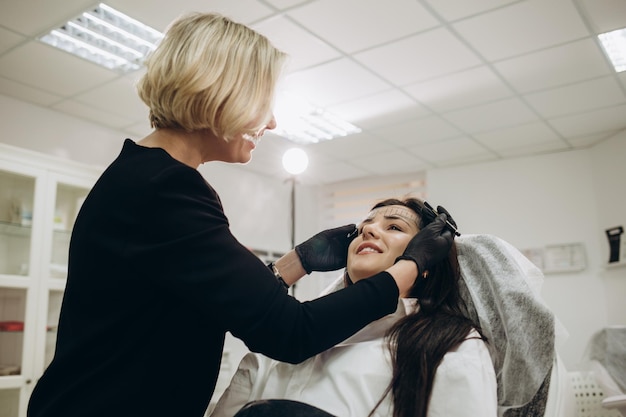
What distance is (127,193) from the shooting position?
3.12 feet

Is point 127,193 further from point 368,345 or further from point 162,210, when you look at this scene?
point 368,345

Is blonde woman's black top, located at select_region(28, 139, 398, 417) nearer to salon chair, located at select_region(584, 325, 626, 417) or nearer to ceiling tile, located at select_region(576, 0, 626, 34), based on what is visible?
salon chair, located at select_region(584, 325, 626, 417)

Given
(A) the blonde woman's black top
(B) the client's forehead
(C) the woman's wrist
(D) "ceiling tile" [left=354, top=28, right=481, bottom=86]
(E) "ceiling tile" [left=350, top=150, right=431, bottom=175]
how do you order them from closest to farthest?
1. (A) the blonde woman's black top
2. (C) the woman's wrist
3. (B) the client's forehead
4. (D) "ceiling tile" [left=354, top=28, right=481, bottom=86]
5. (E) "ceiling tile" [left=350, top=150, right=431, bottom=175]

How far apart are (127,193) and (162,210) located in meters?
0.07

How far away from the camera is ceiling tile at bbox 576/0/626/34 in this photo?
279cm

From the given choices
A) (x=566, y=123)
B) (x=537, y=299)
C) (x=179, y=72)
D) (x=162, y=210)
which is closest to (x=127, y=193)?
(x=162, y=210)

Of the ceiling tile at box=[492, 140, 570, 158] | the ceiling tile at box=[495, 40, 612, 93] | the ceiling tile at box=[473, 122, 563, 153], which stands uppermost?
the ceiling tile at box=[495, 40, 612, 93]

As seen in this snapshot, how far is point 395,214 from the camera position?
5.74 ft

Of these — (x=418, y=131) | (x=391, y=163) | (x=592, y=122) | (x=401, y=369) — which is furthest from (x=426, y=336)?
(x=391, y=163)

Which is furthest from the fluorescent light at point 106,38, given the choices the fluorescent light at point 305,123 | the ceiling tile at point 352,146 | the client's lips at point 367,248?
the client's lips at point 367,248

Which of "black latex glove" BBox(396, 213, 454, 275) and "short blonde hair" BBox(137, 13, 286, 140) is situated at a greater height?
"short blonde hair" BBox(137, 13, 286, 140)

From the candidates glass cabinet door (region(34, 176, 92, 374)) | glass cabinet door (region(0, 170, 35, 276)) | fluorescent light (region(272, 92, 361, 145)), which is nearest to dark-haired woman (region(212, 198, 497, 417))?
glass cabinet door (region(34, 176, 92, 374))

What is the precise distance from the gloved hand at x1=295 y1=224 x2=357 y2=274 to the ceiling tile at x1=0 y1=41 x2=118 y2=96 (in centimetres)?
240

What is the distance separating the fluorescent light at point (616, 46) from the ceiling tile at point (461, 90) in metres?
0.64
